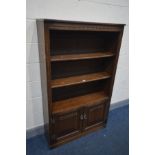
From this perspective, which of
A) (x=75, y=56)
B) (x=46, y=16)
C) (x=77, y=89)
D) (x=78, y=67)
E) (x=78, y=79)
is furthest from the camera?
(x=77, y=89)

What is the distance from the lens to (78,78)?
7.09 feet

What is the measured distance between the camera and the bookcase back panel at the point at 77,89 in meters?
2.20

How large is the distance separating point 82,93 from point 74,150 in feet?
2.72

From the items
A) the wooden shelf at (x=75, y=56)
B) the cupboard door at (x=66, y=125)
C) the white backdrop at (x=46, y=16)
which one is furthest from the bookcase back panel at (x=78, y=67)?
the cupboard door at (x=66, y=125)

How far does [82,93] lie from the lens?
2.43 meters

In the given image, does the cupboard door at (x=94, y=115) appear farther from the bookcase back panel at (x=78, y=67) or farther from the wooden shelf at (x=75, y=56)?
the wooden shelf at (x=75, y=56)

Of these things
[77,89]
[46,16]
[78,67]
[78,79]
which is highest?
[46,16]

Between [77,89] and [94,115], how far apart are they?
18.7 inches

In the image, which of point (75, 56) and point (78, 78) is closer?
point (75, 56)

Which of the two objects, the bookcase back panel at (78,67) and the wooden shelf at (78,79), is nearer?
the wooden shelf at (78,79)

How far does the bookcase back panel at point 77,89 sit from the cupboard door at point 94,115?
30 centimetres

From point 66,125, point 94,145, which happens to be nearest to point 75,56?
point 66,125

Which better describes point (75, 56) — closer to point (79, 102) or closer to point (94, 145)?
point (79, 102)

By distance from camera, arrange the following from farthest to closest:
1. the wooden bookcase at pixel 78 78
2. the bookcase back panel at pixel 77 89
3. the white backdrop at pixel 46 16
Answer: the bookcase back panel at pixel 77 89 < the wooden bookcase at pixel 78 78 < the white backdrop at pixel 46 16
